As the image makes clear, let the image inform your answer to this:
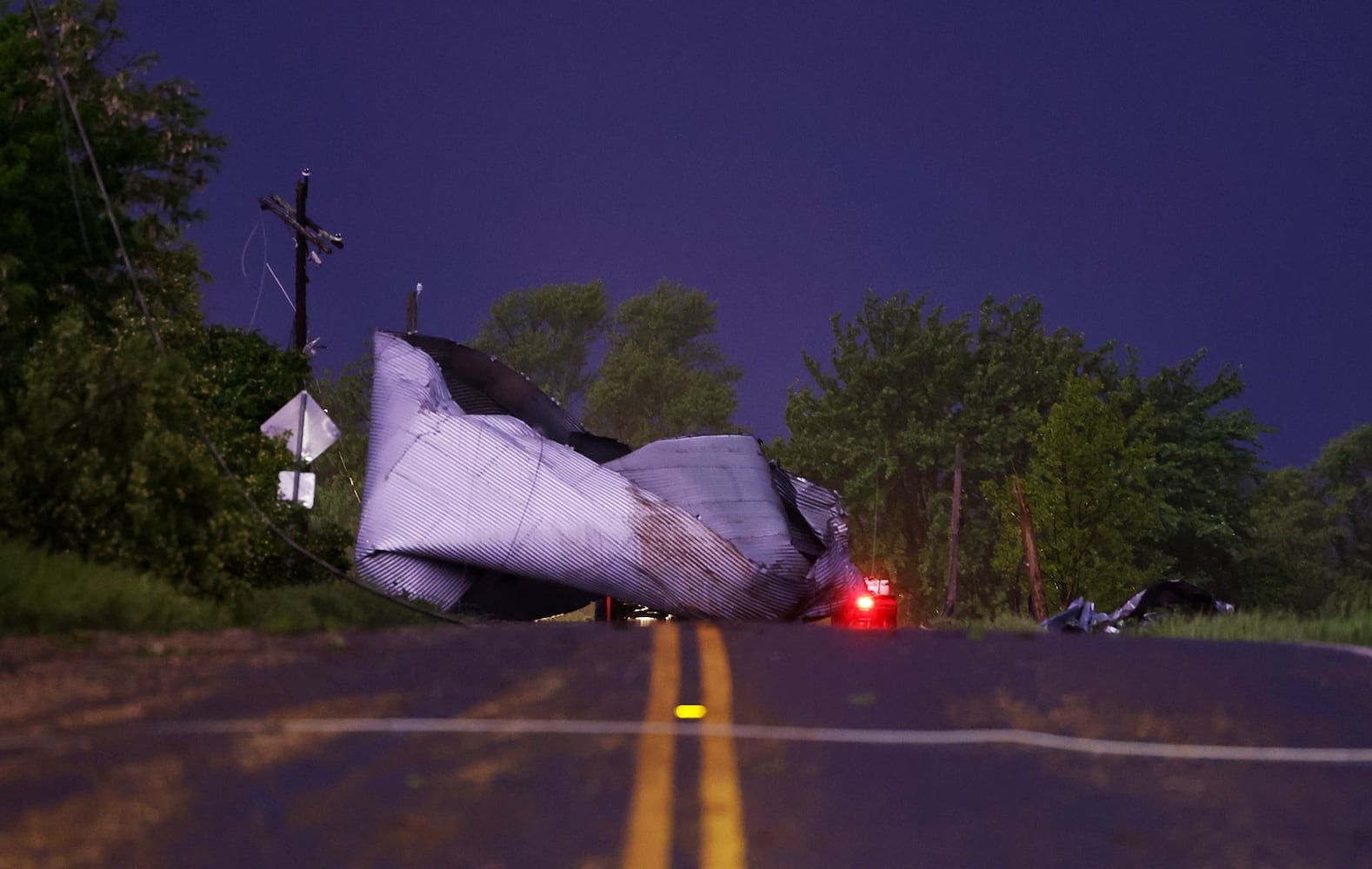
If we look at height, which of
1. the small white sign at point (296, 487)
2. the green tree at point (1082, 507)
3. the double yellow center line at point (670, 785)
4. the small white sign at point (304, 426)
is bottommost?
the double yellow center line at point (670, 785)

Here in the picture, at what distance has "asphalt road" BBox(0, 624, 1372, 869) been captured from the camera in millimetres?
4793

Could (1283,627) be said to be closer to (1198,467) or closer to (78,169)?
(78,169)

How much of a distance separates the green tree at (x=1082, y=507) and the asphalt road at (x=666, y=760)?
3225 cm

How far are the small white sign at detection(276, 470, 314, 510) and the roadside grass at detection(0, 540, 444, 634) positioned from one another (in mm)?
4418

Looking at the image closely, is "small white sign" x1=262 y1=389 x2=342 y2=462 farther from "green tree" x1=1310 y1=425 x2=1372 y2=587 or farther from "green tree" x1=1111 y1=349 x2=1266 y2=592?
"green tree" x1=1310 y1=425 x2=1372 y2=587

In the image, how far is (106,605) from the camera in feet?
34.2

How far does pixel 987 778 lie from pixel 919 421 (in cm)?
6259

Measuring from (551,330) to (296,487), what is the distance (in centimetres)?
7848

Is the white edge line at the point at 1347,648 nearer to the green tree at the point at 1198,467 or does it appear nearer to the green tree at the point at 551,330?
the green tree at the point at 1198,467

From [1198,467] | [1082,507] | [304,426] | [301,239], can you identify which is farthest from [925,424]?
[304,426]

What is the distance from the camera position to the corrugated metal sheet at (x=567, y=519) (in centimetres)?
2311

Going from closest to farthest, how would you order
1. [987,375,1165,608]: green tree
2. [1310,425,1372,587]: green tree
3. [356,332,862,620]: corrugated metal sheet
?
[356,332,862,620]: corrugated metal sheet
[987,375,1165,608]: green tree
[1310,425,1372,587]: green tree

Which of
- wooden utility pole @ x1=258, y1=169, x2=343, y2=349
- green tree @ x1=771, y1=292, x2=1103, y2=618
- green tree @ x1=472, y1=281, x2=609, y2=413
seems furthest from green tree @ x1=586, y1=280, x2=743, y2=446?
wooden utility pole @ x1=258, y1=169, x2=343, y2=349

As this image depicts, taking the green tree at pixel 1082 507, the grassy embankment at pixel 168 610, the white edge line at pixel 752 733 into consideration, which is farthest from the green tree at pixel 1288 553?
the white edge line at pixel 752 733
